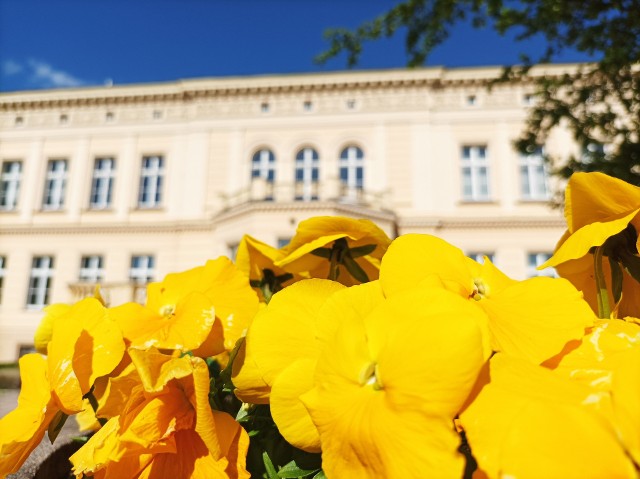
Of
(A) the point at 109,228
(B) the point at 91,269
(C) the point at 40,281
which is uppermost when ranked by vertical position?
(A) the point at 109,228

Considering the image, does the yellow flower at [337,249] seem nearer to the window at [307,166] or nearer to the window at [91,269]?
the window at [307,166]

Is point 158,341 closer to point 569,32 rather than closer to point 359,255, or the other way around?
point 359,255

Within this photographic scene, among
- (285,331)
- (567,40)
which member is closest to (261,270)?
(285,331)

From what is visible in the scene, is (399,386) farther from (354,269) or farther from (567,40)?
(567,40)

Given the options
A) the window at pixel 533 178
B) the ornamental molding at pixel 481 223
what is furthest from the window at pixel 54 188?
the window at pixel 533 178

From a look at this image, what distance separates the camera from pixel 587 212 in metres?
0.47

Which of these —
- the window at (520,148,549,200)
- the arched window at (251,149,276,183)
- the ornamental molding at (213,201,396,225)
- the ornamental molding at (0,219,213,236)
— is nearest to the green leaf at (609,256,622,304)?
the ornamental molding at (213,201,396,225)

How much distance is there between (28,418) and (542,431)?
1.69ft

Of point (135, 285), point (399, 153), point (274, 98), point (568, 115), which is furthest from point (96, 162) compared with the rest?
point (568, 115)

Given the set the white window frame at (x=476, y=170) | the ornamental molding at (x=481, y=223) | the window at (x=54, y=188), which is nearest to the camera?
the ornamental molding at (x=481, y=223)

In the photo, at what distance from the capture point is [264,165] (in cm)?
1720

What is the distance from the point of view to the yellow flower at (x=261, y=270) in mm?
686

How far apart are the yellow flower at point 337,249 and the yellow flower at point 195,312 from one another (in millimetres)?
70

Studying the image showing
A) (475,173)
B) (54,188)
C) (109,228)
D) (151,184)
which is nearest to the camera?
(475,173)
